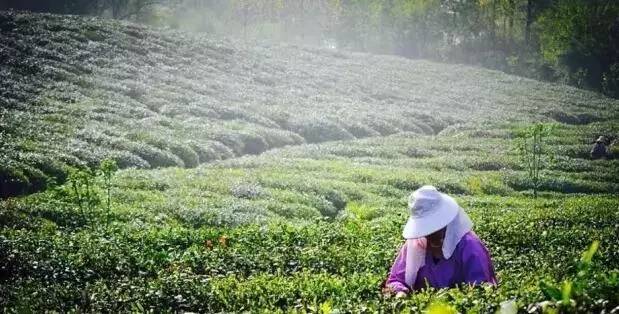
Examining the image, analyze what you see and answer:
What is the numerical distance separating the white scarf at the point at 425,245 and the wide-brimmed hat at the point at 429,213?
0.13m

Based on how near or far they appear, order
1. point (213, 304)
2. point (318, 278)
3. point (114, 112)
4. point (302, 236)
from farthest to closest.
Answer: point (114, 112) < point (302, 236) < point (318, 278) < point (213, 304)

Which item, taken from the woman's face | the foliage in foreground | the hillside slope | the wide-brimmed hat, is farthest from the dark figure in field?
the wide-brimmed hat

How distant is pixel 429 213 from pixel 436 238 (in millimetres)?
446

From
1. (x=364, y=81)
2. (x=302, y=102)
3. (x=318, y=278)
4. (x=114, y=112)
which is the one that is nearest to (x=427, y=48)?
(x=364, y=81)

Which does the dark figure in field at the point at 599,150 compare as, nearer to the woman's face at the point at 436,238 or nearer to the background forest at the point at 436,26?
the woman's face at the point at 436,238

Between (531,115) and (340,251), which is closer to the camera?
(340,251)

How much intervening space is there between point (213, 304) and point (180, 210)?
14923mm

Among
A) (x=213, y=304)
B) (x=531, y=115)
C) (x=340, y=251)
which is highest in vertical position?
(x=213, y=304)

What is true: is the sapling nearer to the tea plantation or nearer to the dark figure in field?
the tea plantation

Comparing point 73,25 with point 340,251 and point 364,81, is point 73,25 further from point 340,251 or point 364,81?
point 340,251

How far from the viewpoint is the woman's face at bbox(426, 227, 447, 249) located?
8398 millimetres

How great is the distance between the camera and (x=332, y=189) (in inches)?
1234

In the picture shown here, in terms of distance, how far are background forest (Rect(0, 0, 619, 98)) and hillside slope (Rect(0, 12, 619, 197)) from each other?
9.28 m

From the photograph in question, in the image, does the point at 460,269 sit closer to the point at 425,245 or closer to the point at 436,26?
the point at 425,245
